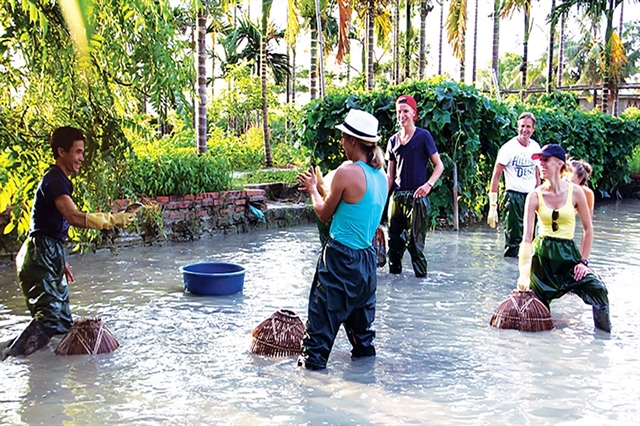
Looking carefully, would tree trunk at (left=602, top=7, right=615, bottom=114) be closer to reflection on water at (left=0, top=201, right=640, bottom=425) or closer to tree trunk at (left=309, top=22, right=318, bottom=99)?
tree trunk at (left=309, top=22, right=318, bottom=99)

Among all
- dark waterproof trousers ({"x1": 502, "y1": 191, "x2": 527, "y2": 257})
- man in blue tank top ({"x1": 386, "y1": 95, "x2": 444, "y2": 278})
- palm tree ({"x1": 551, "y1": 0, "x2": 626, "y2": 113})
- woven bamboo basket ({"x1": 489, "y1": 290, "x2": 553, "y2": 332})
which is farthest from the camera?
palm tree ({"x1": 551, "y1": 0, "x2": 626, "y2": 113})

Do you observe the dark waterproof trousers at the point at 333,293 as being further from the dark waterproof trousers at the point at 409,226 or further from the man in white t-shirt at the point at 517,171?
the man in white t-shirt at the point at 517,171

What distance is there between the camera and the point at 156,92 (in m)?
4.89

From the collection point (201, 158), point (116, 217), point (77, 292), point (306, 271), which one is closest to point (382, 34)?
point (201, 158)

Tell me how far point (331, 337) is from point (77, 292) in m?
3.95

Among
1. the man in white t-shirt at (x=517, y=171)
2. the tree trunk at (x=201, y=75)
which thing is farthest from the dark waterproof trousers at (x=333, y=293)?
the tree trunk at (x=201, y=75)

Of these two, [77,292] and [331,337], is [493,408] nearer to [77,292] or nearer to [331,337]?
[331,337]

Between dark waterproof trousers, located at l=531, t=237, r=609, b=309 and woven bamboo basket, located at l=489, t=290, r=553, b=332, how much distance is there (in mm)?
142

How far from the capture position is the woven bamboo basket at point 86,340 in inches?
218

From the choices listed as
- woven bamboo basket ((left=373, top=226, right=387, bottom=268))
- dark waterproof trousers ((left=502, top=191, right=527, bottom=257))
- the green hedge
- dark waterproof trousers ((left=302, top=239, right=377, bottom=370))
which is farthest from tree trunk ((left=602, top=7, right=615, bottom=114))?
dark waterproof trousers ((left=302, top=239, right=377, bottom=370))

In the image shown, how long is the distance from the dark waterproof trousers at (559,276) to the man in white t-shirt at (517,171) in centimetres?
246

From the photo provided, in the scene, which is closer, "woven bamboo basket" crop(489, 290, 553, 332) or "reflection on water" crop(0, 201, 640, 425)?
"reflection on water" crop(0, 201, 640, 425)

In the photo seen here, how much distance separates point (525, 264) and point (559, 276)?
319 mm

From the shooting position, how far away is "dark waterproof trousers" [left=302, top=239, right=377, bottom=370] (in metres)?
5.12
